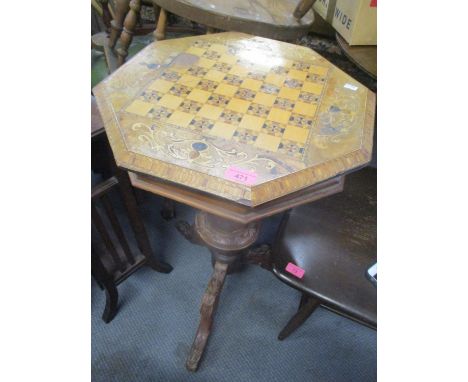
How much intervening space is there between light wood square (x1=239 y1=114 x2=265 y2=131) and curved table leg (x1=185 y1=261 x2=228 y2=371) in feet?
1.86

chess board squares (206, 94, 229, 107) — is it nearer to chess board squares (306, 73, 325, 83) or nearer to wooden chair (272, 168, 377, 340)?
chess board squares (306, 73, 325, 83)

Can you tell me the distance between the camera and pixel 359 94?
102 centimetres

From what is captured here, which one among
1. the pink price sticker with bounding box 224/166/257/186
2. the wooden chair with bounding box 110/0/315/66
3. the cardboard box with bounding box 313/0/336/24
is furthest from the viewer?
the cardboard box with bounding box 313/0/336/24

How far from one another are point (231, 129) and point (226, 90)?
203 mm

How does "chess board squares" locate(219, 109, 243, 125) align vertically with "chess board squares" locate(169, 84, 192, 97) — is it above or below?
below

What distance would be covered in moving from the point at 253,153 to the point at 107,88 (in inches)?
19.4

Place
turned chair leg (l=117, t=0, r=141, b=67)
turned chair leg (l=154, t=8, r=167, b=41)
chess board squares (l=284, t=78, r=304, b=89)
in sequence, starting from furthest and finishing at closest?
turned chair leg (l=117, t=0, r=141, b=67) → turned chair leg (l=154, t=8, r=167, b=41) → chess board squares (l=284, t=78, r=304, b=89)

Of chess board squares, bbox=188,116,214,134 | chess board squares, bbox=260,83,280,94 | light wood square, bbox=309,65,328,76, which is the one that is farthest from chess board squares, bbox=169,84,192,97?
light wood square, bbox=309,65,328,76

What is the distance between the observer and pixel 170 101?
0.93 meters

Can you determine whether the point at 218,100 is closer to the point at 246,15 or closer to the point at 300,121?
the point at 300,121

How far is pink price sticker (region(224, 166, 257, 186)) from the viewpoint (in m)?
0.72

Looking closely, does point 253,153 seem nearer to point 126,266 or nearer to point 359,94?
point 359,94

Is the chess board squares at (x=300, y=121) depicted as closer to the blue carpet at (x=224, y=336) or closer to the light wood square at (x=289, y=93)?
the light wood square at (x=289, y=93)

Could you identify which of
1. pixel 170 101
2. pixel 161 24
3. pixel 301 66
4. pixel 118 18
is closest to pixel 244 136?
pixel 170 101
